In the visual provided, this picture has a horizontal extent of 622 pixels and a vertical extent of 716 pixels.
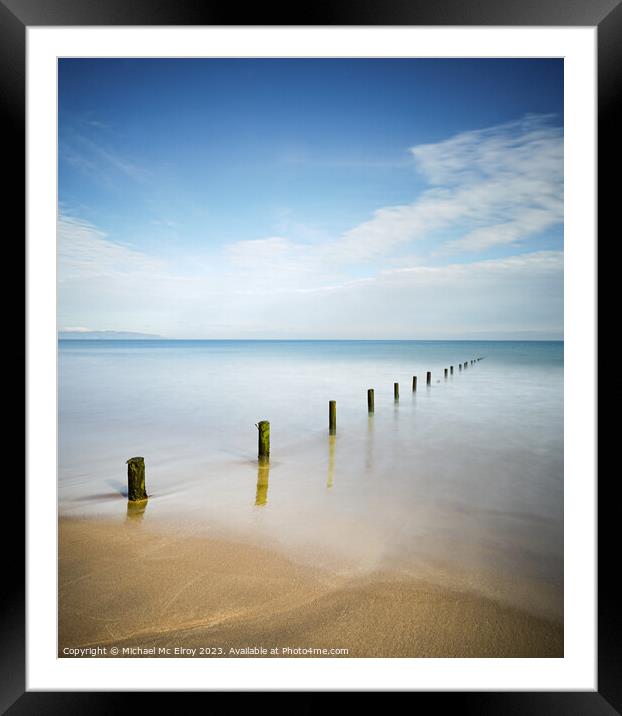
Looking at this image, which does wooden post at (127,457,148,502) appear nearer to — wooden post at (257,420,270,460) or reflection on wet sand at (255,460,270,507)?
reflection on wet sand at (255,460,270,507)

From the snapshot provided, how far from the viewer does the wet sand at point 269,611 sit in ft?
7.10

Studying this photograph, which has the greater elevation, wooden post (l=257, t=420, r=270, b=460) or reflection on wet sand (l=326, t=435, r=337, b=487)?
wooden post (l=257, t=420, r=270, b=460)

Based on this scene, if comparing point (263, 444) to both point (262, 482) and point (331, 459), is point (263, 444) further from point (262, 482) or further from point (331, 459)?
point (331, 459)

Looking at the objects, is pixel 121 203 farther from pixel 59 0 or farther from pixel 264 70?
pixel 59 0

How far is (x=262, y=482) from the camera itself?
184 inches

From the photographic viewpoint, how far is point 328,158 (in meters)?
5.47

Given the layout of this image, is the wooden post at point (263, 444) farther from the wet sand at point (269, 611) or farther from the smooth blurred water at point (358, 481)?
the wet sand at point (269, 611)

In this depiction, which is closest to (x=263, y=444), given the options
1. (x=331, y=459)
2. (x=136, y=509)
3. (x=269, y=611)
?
(x=331, y=459)

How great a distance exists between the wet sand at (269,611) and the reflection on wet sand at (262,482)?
1068 millimetres

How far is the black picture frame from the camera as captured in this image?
1.56m

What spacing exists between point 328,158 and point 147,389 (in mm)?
Answer: 9799

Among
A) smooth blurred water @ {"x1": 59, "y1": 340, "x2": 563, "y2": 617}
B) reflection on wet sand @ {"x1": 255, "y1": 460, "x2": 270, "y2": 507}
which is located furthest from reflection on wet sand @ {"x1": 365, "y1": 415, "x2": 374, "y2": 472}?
reflection on wet sand @ {"x1": 255, "y1": 460, "x2": 270, "y2": 507}

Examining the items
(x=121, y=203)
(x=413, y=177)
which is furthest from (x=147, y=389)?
(x=413, y=177)

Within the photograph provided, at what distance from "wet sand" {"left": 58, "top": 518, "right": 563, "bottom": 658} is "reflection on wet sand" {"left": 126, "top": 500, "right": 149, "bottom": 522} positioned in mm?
634
